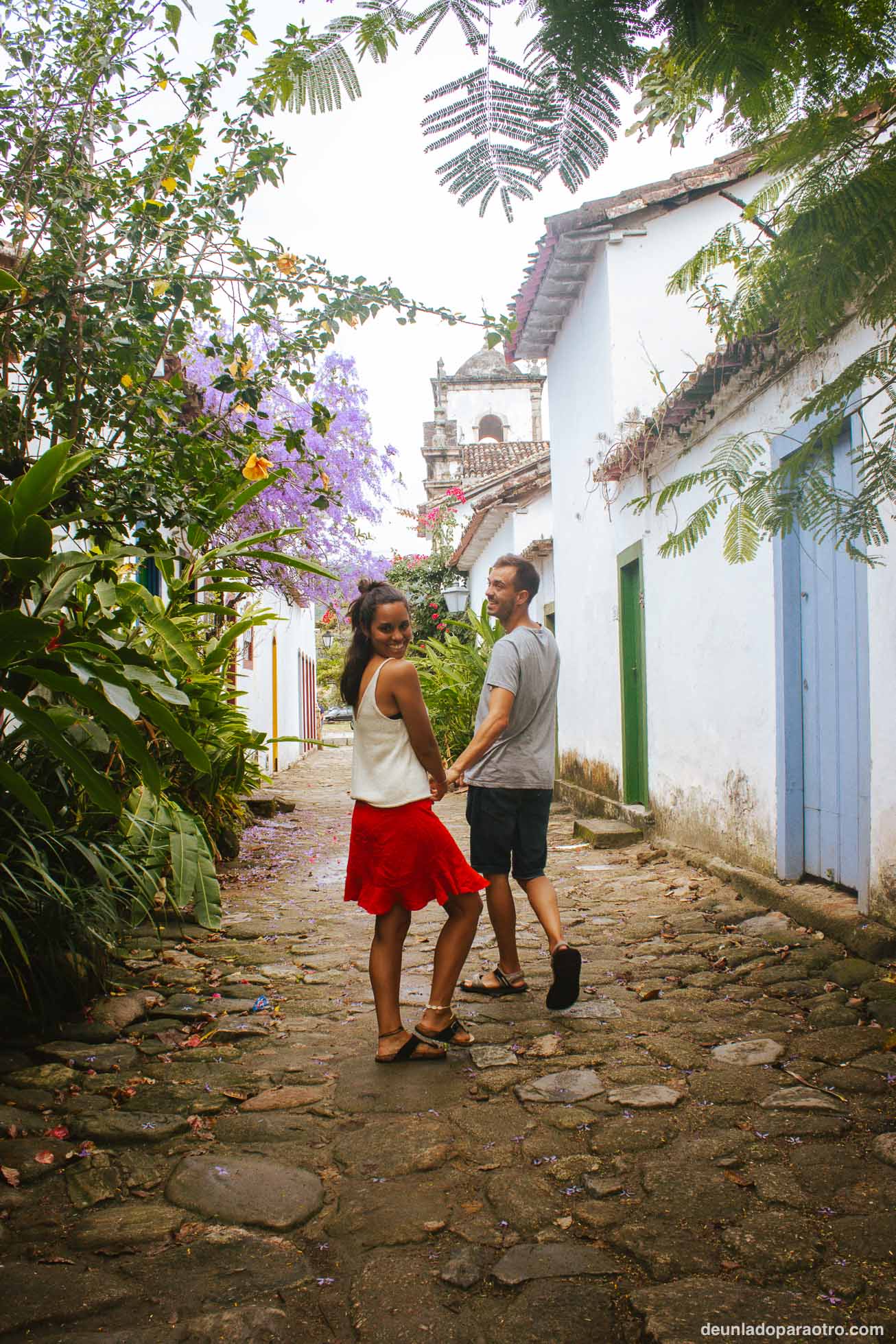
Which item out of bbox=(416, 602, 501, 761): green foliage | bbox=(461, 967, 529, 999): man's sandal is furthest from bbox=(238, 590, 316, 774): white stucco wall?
bbox=(461, 967, 529, 999): man's sandal

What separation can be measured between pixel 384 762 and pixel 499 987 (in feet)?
4.46

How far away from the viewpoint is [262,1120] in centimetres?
288

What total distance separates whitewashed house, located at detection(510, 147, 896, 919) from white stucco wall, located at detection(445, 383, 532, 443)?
32030 mm

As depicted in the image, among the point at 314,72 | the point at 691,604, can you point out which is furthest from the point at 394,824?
the point at 691,604

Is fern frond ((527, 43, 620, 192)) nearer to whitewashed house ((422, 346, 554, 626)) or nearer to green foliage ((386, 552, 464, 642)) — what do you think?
whitewashed house ((422, 346, 554, 626))

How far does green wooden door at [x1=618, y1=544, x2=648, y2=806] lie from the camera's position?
27.3 feet

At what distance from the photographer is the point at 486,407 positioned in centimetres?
4297

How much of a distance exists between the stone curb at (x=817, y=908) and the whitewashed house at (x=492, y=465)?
2709 mm

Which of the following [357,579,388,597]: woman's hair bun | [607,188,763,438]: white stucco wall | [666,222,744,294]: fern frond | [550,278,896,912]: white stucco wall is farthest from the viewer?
[607,188,763,438]: white stucco wall

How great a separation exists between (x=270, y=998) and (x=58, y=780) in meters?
1.22

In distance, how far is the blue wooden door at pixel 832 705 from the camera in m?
4.59

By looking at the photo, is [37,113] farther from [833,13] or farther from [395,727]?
[833,13]

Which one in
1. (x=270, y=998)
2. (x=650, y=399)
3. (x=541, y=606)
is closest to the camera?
(x=270, y=998)

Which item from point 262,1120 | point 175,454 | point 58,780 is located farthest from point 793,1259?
point 175,454
